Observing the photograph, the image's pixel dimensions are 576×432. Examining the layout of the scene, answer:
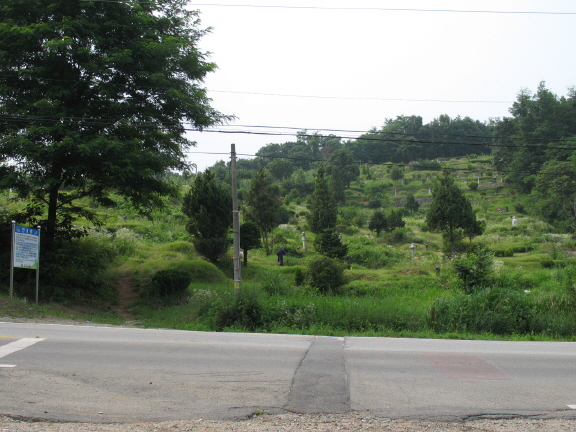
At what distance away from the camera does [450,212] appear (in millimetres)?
32875

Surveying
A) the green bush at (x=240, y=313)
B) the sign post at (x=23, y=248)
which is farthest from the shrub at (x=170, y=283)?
the green bush at (x=240, y=313)

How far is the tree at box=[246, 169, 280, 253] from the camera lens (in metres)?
32.8

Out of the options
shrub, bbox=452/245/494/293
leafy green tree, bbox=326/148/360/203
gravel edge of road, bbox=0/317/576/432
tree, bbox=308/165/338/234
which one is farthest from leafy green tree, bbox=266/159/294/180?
gravel edge of road, bbox=0/317/576/432

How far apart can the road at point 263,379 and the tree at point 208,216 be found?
53.1ft

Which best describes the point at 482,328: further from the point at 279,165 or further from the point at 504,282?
the point at 279,165

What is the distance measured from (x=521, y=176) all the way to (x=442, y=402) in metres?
65.2

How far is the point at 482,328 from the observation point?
615 inches

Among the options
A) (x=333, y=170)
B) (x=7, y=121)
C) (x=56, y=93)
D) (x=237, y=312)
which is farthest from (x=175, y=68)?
(x=333, y=170)

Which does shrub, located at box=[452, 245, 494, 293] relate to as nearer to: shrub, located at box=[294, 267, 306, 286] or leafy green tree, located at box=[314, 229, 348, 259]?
shrub, located at box=[294, 267, 306, 286]

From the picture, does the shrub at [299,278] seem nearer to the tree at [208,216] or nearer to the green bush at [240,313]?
the tree at [208,216]

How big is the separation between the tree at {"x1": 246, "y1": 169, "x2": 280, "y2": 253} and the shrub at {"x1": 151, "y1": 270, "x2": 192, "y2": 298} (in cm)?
1254

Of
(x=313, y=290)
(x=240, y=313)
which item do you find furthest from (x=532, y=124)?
(x=240, y=313)

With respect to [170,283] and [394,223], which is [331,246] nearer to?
[170,283]

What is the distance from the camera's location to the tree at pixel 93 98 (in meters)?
18.3
